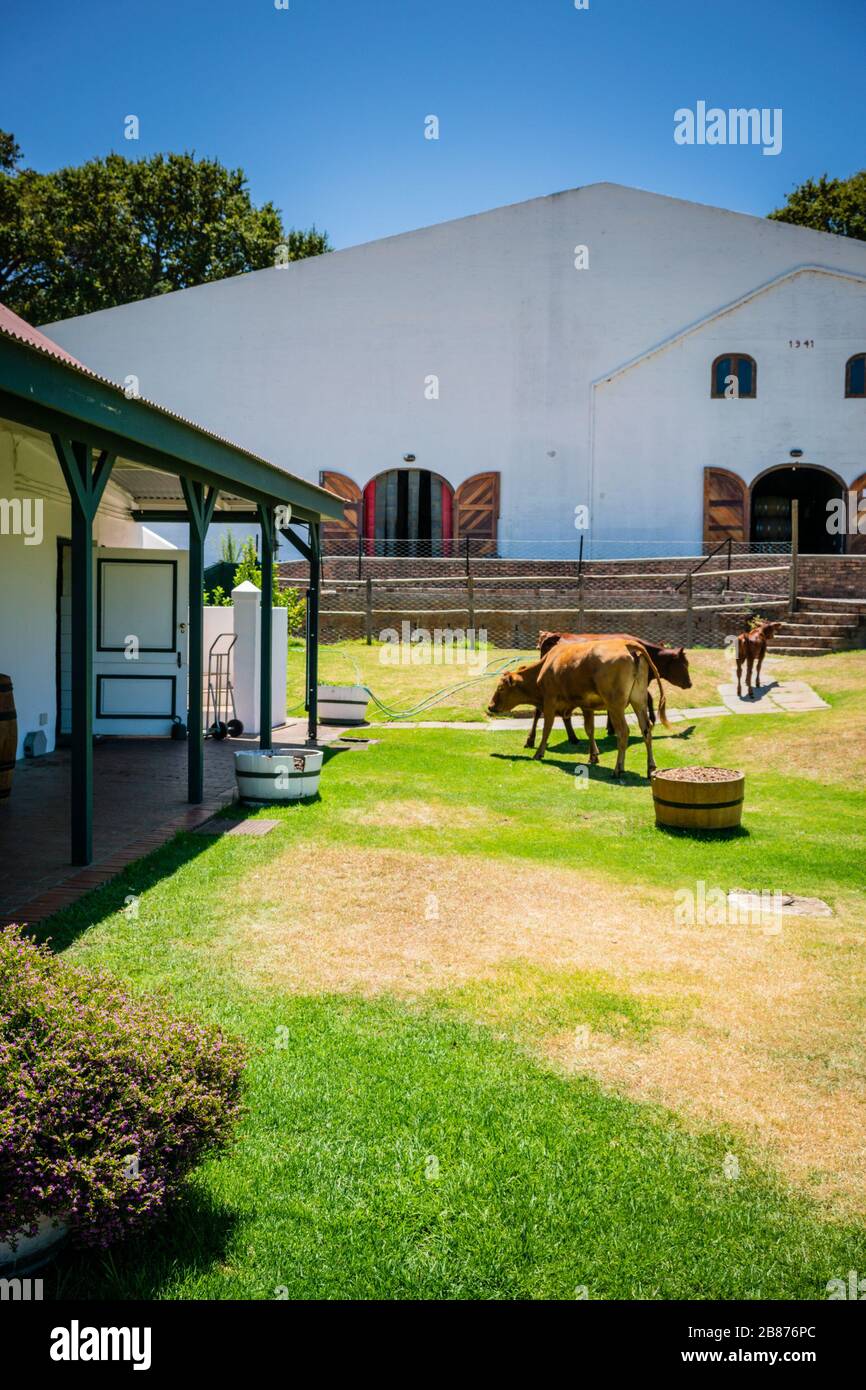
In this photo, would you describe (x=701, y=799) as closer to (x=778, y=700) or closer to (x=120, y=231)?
(x=778, y=700)

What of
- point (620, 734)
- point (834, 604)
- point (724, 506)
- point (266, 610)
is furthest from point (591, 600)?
point (266, 610)

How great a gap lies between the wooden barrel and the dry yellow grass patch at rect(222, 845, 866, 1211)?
109 inches

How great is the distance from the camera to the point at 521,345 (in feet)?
91.3

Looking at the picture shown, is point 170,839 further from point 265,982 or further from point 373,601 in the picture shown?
point 373,601

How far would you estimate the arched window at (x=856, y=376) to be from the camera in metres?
26.8

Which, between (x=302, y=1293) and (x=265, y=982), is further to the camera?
(x=265, y=982)

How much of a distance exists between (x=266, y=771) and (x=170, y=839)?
162 cm

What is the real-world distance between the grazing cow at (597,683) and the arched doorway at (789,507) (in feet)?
59.6

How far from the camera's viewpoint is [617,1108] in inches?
165

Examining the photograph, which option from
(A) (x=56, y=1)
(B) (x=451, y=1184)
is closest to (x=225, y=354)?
(A) (x=56, y=1)

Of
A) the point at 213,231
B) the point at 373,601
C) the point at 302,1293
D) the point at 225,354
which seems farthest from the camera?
the point at 213,231

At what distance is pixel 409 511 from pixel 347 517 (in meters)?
1.86

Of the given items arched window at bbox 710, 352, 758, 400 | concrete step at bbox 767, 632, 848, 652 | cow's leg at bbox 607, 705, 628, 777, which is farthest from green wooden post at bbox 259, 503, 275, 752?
arched window at bbox 710, 352, 758, 400

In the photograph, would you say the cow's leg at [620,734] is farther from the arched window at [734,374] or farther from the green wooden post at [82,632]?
the arched window at [734,374]
